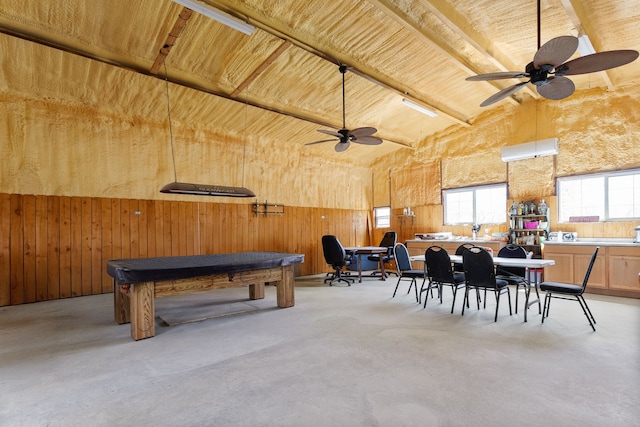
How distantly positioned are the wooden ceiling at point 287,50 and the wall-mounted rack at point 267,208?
6.25 ft

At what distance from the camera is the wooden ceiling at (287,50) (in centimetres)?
446

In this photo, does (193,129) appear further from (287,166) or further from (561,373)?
(561,373)

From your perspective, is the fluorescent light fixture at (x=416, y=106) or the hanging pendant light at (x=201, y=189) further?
the fluorescent light fixture at (x=416, y=106)

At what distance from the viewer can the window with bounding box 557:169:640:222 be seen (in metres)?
6.12

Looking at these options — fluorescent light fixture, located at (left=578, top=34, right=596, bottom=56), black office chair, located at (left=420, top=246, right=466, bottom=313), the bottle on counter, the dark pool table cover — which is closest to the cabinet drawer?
the bottle on counter

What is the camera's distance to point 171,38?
4590 mm

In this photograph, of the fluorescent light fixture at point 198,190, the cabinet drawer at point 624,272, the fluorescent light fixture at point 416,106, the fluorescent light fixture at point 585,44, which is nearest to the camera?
the fluorescent light fixture at point 198,190

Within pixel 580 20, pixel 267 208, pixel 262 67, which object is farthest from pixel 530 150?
pixel 267 208

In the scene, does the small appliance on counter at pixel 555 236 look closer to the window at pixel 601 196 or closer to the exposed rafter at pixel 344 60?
the window at pixel 601 196

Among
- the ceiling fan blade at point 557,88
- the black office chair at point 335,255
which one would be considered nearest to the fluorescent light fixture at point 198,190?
the black office chair at point 335,255

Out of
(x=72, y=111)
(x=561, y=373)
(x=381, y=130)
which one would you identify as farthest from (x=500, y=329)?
(x=72, y=111)

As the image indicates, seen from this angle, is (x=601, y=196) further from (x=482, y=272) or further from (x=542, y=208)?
(x=482, y=272)

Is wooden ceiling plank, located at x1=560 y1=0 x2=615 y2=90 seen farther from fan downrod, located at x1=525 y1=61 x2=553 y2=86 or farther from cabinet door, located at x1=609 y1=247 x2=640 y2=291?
cabinet door, located at x1=609 y1=247 x2=640 y2=291

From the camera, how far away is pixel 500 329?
3.90 meters
